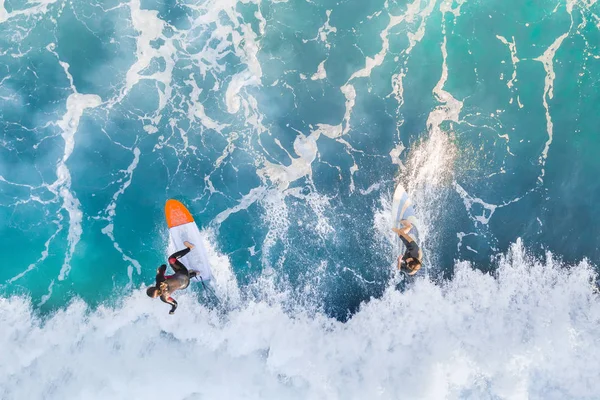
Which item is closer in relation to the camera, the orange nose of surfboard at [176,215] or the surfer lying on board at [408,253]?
the surfer lying on board at [408,253]

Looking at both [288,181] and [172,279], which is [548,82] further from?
[172,279]

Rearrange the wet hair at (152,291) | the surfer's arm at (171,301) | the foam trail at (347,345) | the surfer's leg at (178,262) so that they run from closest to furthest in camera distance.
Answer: the wet hair at (152,291)
the surfer's arm at (171,301)
the surfer's leg at (178,262)
the foam trail at (347,345)

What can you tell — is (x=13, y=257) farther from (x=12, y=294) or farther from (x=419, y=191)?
(x=419, y=191)

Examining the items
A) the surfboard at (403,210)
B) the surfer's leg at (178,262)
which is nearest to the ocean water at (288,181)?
the surfboard at (403,210)

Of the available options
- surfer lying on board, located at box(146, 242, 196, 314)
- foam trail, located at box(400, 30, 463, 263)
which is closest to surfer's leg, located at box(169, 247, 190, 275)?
surfer lying on board, located at box(146, 242, 196, 314)

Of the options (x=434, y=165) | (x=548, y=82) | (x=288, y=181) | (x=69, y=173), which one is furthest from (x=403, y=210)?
(x=69, y=173)

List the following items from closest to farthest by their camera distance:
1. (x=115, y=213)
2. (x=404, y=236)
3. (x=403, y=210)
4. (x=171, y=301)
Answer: (x=171, y=301) < (x=404, y=236) < (x=403, y=210) < (x=115, y=213)

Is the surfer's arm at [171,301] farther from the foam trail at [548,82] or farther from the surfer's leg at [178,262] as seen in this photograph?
the foam trail at [548,82]
